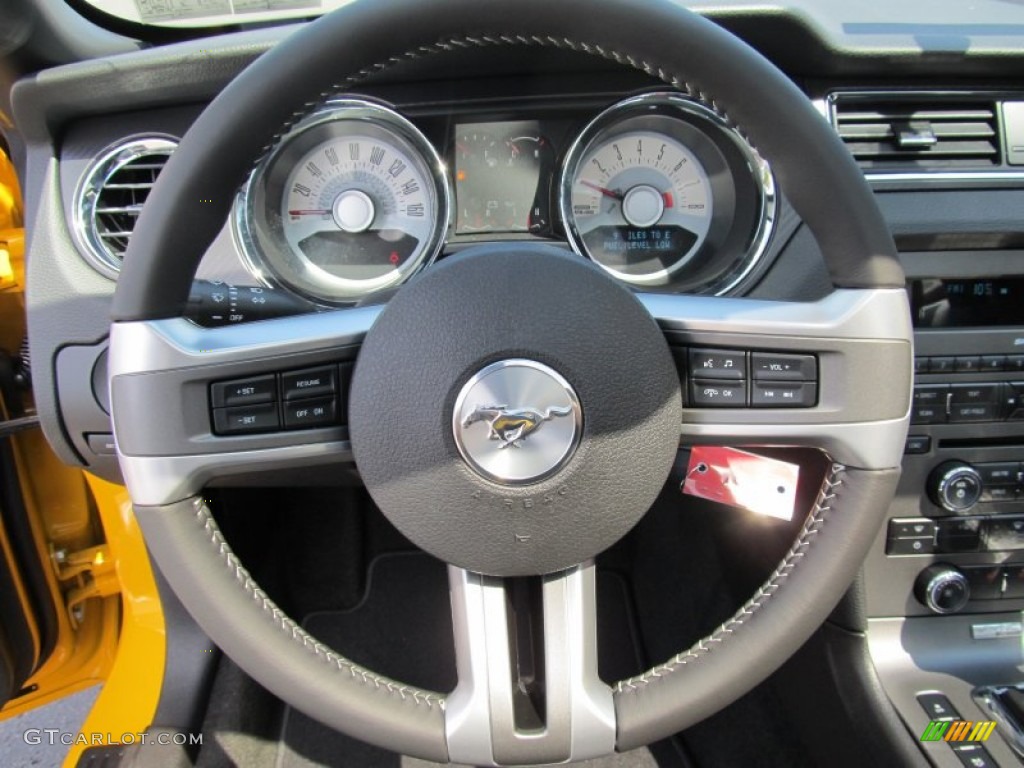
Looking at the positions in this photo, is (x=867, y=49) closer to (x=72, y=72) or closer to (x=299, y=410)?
(x=299, y=410)

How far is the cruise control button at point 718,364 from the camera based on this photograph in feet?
3.12

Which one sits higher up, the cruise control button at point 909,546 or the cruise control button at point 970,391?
the cruise control button at point 970,391

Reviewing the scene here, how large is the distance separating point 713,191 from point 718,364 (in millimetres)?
677

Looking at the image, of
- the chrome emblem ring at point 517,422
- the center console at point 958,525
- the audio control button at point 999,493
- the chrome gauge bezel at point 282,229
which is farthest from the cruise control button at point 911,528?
the chrome gauge bezel at point 282,229

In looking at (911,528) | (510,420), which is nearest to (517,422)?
(510,420)

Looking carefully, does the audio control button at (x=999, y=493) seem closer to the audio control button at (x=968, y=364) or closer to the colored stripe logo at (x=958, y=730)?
the audio control button at (x=968, y=364)

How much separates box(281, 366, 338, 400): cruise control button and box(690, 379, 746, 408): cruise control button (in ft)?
1.38

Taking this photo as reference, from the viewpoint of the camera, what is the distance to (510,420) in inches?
33.3

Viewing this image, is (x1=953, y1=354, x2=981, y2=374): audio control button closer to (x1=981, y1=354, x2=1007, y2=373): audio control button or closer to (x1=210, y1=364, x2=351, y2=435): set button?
(x1=981, y1=354, x2=1007, y2=373): audio control button

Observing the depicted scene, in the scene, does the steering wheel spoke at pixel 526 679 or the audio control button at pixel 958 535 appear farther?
the audio control button at pixel 958 535

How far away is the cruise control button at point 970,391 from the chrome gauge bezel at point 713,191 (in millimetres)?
387

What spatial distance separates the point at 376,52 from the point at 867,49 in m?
0.88

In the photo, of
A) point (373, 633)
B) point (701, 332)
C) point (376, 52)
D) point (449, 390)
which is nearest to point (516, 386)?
point (449, 390)

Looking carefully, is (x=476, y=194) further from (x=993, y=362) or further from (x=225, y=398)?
(x=993, y=362)
